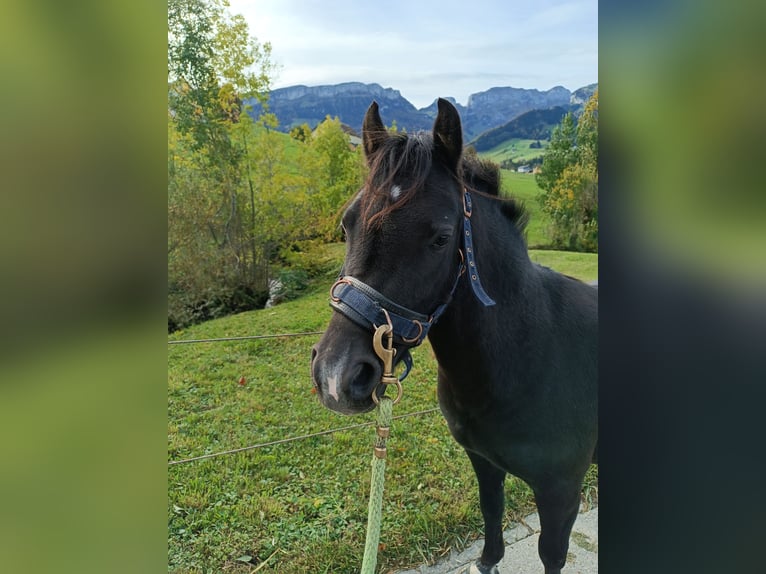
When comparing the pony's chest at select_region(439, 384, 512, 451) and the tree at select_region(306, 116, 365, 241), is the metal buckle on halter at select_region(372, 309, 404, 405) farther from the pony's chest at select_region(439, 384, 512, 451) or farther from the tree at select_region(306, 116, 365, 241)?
the tree at select_region(306, 116, 365, 241)

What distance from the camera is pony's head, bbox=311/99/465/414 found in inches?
52.2

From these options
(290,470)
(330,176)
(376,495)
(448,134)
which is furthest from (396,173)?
(290,470)

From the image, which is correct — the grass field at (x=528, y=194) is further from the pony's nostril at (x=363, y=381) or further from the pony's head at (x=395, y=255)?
the pony's nostril at (x=363, y=381)

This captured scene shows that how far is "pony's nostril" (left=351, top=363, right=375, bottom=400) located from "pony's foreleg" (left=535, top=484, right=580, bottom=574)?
3.02ft

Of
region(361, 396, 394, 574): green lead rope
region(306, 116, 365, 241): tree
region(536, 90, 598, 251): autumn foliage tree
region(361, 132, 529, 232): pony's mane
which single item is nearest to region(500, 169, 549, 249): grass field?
region(536, 90, 598, 251): autumn foliage tree

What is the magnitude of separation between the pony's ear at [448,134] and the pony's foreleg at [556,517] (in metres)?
1.26

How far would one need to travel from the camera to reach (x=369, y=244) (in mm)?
1396

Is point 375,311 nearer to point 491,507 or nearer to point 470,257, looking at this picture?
point 470,257

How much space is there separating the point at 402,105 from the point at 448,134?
59cm

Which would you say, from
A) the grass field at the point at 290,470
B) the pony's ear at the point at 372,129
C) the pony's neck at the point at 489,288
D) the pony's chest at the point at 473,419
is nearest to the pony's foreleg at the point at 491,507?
the grass field at the point at 290,470

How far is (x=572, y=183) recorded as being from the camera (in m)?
1.72

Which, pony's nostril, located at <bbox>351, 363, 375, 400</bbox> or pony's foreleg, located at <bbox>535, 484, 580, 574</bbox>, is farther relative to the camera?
pony's foreleg, located at <bbox>535, 484, 580, 574</bbox>
